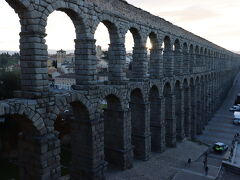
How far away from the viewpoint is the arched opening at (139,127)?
2336cm

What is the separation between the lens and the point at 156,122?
2680 centimetres

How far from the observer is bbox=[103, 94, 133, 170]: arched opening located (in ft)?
66.4

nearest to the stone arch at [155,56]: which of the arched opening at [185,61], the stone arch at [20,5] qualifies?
the arched opening at [185,61]

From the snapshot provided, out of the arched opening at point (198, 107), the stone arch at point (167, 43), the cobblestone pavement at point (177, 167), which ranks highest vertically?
the stone arch at point (167, 43)

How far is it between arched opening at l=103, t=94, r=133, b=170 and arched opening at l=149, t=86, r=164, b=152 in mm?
6319

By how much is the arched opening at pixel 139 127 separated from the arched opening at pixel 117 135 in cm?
267

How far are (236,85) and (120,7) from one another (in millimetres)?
92449

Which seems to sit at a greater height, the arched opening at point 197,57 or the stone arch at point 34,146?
the arched opening at point 197,57

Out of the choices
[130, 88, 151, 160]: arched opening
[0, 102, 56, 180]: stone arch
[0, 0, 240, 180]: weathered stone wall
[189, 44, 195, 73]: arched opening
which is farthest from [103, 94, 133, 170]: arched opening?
[189, 44, 195, 73]: arched opening

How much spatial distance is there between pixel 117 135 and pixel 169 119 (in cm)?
1080

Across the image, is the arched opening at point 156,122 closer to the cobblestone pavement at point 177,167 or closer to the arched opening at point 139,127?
the cobblestone pavement at point 177,167

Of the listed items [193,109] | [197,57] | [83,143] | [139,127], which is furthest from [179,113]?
[83,143]

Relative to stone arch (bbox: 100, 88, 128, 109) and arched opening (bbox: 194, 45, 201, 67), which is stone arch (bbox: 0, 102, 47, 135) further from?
arched opening (bbox: 194, 45, 201, 67)

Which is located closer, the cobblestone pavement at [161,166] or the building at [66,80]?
the cobblestone pavement at [161,166]
